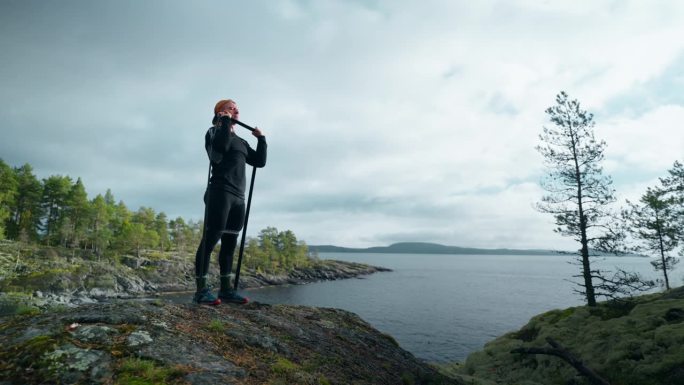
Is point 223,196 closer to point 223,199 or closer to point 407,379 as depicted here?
point 223,199

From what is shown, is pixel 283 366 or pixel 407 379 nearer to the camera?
pixel 283 366

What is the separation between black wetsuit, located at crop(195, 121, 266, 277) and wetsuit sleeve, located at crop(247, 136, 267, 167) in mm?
258

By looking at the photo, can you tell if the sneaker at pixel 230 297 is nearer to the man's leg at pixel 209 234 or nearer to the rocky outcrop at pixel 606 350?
the man's leg at pixel 209 234

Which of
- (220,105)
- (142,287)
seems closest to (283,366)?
(220,105)

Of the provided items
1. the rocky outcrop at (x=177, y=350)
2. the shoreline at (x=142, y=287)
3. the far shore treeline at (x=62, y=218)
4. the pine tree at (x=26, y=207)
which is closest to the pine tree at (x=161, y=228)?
the far shore treeline at (x=62, y=218)

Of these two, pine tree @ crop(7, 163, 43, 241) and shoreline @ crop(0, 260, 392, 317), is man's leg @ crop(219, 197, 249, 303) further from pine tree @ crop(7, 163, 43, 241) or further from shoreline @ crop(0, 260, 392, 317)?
pine tree @ crop(7, 163, 43, 241)

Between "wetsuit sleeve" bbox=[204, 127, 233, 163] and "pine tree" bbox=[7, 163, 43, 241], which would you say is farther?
"pine tree" bbox=[7, 163, 43, 241]

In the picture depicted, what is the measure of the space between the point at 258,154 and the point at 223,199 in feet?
5.09

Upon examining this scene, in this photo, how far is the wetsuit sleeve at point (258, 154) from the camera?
750cm

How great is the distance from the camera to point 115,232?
8181 centimetres

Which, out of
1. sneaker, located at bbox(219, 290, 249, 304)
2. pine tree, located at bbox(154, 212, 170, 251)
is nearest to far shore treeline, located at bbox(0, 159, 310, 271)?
pine tree, located at bbox(154, 212, 170, 251)

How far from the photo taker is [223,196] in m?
6.43

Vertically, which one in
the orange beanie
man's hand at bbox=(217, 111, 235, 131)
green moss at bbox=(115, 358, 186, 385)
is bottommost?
green moss at bbox=(115, 358, 186, 385)

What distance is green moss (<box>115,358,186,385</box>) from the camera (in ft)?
10.1
